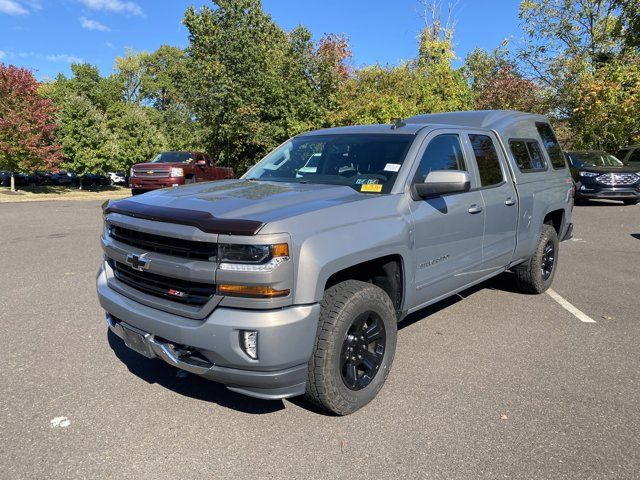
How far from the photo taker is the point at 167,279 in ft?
9.51

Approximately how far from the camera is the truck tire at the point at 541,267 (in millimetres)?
5574

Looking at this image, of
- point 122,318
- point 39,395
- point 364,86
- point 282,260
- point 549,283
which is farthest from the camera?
point 364,86

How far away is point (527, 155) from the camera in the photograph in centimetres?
540

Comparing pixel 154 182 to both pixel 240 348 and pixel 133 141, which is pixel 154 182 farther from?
pixel 133 141

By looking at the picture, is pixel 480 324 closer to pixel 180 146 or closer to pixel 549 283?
pixel 549 283

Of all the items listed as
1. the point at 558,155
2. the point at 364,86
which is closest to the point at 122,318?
the point at 558,155

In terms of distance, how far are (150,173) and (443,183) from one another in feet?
50.8

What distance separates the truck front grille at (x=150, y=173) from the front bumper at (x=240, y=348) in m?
15.1

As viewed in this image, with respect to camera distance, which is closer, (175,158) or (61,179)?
(175,158)

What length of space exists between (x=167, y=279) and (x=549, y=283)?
192 inches

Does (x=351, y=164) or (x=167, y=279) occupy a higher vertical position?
(x=351, y=164)

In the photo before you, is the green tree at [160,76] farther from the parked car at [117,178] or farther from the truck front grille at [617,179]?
the truck front grille at [617,179]

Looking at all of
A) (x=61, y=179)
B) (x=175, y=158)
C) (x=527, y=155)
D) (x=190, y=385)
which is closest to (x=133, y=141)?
(x=61, y=179)

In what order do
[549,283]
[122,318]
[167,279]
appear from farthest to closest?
[549,283], [122,318], [167,279]
